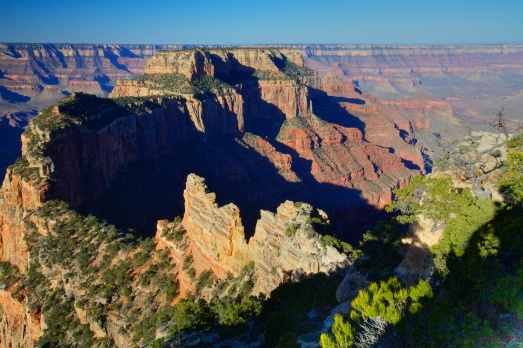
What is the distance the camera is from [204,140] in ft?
250

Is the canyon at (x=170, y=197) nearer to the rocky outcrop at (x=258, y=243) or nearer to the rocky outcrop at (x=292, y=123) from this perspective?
the rocky outcrop at (x=258, y=243)

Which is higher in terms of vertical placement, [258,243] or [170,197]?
[258,243]

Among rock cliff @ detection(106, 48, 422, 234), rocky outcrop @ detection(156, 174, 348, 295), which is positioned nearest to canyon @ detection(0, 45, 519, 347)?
rocky outcrop @ detection(156, 174, 348, 295)

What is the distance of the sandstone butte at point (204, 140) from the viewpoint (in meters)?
31.1

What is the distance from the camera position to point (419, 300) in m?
14.4

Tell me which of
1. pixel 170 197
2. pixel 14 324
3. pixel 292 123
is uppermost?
pixel 292 123

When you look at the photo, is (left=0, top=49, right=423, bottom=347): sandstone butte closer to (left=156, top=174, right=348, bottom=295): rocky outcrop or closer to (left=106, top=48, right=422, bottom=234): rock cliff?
(left=156, top=174, right=348, bottom=295): rocky outcrop

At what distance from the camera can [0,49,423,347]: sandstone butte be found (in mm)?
31109

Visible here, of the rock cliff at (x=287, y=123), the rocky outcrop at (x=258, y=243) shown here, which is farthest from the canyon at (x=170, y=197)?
the rock cliff at (x=287, y=123)

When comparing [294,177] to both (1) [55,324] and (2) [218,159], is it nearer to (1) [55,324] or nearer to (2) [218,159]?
(2) [218,159]

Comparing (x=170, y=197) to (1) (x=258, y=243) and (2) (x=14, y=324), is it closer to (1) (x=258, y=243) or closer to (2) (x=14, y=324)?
(2) (x=14, y=324)

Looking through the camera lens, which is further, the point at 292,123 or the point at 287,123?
the point at 287,123

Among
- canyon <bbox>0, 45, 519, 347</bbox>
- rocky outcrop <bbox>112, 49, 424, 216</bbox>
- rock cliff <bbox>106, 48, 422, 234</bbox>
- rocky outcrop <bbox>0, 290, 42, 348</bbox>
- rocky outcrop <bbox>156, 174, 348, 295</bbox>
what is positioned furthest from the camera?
rocky outcrop <bbox>112, 49, 424, 216</bbox>

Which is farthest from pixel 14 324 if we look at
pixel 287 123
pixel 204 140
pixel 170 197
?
pixel 287 123
